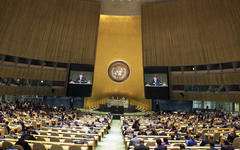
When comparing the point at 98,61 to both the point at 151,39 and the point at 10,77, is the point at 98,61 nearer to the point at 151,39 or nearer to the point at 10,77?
the point at 151,39

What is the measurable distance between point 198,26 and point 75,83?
15365mm

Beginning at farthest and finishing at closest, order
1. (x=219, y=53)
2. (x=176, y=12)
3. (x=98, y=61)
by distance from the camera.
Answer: (x=98, y=61) → (x=176, y=12) → (x=219, y=53)

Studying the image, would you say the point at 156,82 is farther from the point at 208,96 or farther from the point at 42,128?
the point at 42,128

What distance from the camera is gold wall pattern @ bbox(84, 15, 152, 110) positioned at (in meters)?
27.2

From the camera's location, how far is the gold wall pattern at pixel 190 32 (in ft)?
58.4

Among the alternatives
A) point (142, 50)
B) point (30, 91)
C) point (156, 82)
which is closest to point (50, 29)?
point (30, 91)

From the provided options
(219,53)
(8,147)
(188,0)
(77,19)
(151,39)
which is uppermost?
(188,0)

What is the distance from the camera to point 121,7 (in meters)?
23.6

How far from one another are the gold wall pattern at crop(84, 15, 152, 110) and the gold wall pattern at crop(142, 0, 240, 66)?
4457 mm

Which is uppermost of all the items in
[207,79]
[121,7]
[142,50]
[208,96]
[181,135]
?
[121,7]

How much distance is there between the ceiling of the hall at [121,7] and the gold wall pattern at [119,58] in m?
2.31

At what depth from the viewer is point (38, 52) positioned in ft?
69.1

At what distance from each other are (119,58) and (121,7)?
7375 millimetres

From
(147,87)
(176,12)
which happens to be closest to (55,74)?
(147,87)
